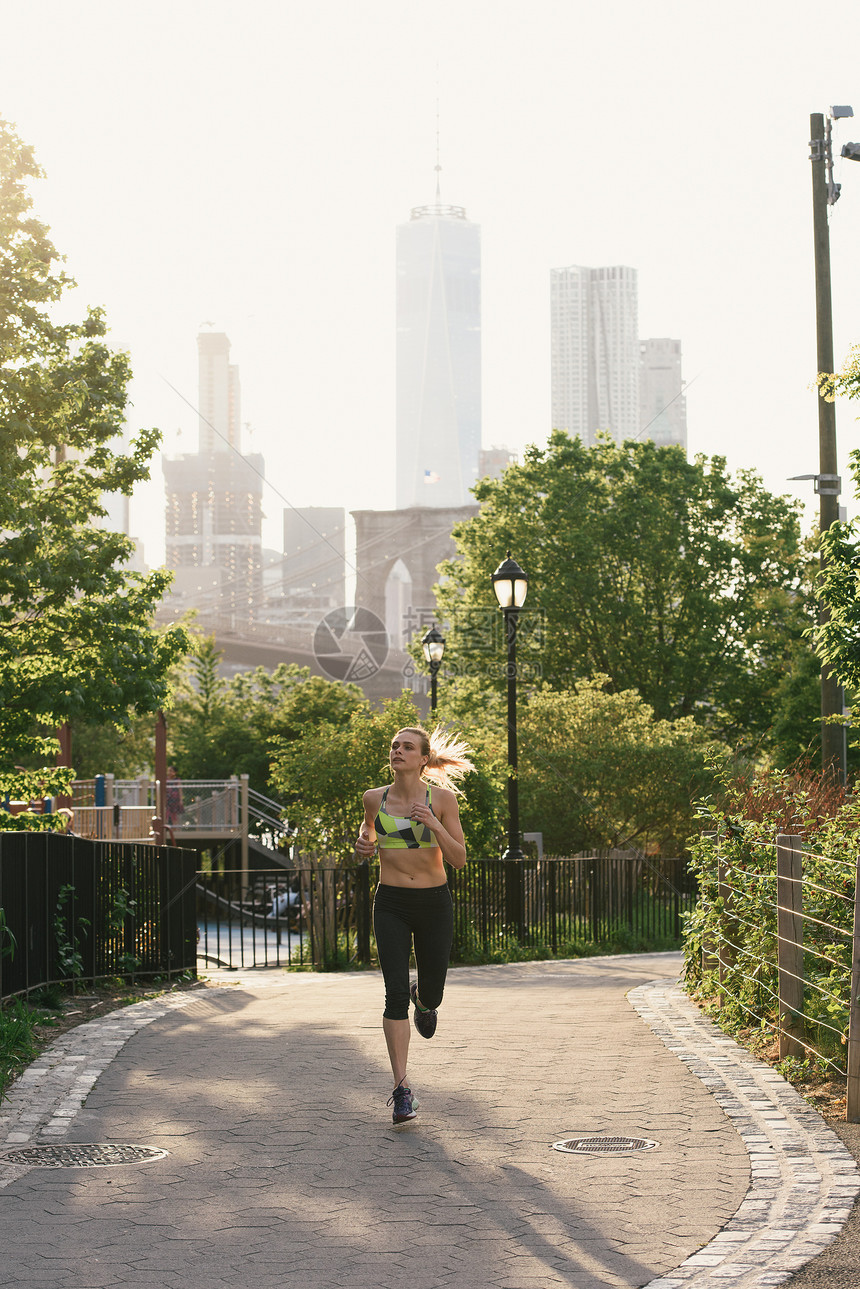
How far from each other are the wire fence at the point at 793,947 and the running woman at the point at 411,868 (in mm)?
1674

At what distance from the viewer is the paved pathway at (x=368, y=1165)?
4367 mm

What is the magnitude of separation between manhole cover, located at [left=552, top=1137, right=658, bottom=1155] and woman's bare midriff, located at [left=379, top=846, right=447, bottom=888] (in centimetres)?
119

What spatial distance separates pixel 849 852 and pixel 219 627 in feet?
318

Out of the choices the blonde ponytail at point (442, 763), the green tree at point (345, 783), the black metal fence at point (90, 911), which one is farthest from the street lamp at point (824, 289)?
the blonde ponytail at point (442, 763)

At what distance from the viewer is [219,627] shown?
103 meters

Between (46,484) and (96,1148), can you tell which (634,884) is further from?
(96,1148)

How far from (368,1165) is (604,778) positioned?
2098 centimetres

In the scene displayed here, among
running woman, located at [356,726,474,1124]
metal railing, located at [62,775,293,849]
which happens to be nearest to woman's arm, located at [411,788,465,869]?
running woman, located at [356,726,474,1124]

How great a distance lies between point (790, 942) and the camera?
7.53 m

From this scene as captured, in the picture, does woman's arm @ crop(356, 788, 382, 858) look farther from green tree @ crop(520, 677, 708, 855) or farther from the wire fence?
green tree @ crop(520, 677, 708, 855)

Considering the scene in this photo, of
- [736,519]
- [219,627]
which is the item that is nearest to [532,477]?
[736,519]

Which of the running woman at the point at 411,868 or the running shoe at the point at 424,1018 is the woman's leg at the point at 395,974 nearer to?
the running woman at the point at 411,868

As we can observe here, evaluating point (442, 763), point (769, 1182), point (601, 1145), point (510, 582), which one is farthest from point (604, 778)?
point (769, 1182)

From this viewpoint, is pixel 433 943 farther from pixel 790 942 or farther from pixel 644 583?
pixel 644 583
